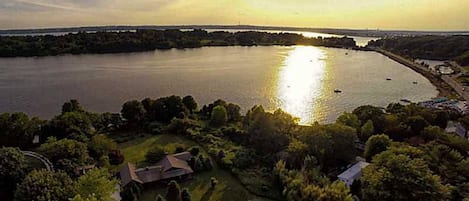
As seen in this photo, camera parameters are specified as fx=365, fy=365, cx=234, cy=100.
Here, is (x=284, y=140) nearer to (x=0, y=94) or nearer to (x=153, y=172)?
(x=153, y=172)

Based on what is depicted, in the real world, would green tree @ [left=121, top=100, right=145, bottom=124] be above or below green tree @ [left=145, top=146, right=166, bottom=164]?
above

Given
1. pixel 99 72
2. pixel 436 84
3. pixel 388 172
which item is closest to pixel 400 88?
pixel 436 84

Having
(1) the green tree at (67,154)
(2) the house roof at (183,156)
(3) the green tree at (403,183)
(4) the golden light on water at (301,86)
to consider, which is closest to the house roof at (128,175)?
(1) the green tree at (67,154)

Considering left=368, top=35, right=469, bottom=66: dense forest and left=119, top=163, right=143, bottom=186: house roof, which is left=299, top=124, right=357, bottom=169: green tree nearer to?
left=119, top=163, right=143, bottom=186: house roof

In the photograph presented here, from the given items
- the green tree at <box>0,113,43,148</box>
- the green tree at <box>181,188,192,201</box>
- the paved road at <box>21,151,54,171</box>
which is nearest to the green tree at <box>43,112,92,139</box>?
the green tree at <box>0,113,43,148</box>

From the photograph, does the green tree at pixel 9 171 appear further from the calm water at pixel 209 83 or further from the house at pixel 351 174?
the calm water at pixel 209 83

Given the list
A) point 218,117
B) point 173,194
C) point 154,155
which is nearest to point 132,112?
point 218,117

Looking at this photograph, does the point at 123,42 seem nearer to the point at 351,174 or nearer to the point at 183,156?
the point at 183,156
